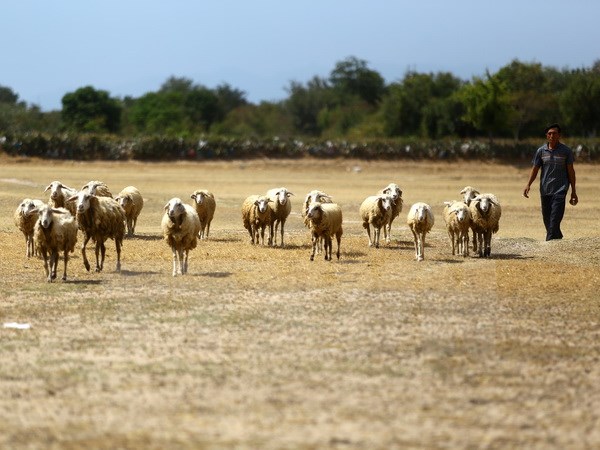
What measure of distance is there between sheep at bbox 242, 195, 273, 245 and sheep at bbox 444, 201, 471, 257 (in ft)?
13.1

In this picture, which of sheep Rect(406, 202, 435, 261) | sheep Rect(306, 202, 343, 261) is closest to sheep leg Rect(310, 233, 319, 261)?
sheep Rect(306, 202, 343, 261)

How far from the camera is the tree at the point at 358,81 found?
397 ft

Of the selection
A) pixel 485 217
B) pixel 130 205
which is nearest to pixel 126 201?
pixel 130 205

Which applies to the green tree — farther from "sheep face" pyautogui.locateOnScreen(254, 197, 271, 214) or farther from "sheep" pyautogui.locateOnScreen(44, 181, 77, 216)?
"sheep" pyautogui.locateOnScreen(44, 181, 77, 216)

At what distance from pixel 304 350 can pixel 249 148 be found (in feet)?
168

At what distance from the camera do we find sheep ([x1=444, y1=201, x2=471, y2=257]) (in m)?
23.3

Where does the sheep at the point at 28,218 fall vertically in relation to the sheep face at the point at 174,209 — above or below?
below

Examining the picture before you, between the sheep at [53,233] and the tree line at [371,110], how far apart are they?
150 feet

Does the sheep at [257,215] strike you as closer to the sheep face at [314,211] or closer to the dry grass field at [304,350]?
the dry grass field at [304,350]

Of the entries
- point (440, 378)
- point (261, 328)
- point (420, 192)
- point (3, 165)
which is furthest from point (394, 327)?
point (3, 165)

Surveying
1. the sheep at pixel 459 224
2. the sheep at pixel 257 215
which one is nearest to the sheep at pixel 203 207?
the sheep at pixel 257 215

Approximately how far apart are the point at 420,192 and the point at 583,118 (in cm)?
3337

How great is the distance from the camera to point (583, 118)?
7744cm

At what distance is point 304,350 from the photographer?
42.5 ft
